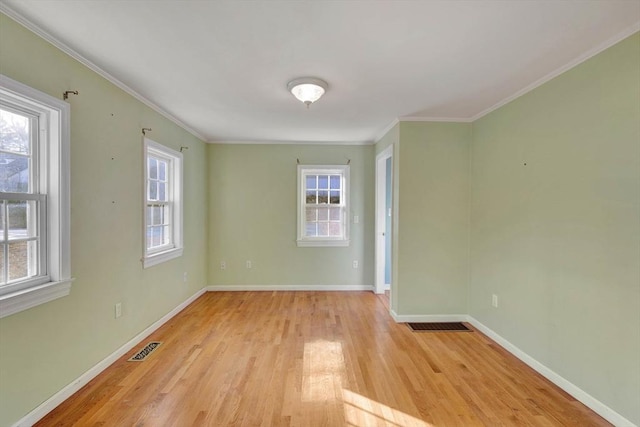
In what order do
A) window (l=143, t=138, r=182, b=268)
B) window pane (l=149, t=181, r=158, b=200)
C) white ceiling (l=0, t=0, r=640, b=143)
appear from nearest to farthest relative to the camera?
1. white ceiling (l=0, t=0, r=640, b=143)
2. window (l=143, t=138, r=182, b=268)
3. window pane (l=149, t=181, r=158, b=200)

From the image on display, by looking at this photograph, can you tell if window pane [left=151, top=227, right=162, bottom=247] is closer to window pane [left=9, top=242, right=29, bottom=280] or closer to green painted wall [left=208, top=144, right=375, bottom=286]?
green painted wall [left=208, top=144, right=375, bottom=286]

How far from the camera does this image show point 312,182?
471 centimetres

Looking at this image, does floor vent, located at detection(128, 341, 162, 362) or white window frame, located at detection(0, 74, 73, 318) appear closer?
white window frame, located at detection(0, 74, 73, 318)

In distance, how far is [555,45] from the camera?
1862 millimetres

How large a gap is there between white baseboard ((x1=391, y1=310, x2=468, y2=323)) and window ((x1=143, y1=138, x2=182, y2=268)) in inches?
114

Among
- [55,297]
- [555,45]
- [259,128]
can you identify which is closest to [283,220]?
[259,128]

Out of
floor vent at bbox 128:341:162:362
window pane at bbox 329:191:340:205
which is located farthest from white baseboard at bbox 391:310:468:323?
floor vent at bbox 128:341:162:362

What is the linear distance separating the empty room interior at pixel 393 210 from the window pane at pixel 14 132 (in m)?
0.01

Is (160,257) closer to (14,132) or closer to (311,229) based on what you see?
(14,132)

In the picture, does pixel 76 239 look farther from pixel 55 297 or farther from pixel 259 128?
pixel 259 128

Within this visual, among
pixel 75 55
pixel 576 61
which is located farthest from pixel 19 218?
pixel 576 61

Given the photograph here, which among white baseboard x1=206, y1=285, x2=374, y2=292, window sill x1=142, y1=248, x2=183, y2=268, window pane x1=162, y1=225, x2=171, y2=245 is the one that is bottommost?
white baseboard x1=206, y1=285, x2=374, y2=292

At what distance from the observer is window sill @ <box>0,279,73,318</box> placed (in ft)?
5.16

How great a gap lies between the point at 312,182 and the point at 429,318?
2658 millimetres
